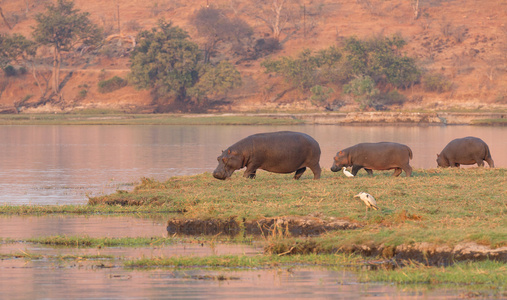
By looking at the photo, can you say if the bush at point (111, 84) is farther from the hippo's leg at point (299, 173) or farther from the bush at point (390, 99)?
the hippo's leg at point (299, 173)

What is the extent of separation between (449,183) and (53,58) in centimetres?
9005

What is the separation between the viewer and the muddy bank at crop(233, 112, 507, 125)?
7494 cm

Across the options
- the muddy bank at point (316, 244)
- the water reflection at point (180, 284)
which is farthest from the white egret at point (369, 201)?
the water reflection at point (180, 284)

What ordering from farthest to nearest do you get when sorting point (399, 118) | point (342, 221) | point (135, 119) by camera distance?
point (135, 119)
point (399, 118)
point (342, 221)

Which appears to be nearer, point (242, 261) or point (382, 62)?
point (242, 261)

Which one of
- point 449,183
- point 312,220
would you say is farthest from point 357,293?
point 449,183

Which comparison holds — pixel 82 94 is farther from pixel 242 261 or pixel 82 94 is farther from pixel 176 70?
pixel 242 261

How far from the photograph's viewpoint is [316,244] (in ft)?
43.1

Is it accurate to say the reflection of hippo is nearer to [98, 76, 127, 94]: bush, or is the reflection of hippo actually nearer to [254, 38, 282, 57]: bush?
[98, 76, 127, 94]: bush

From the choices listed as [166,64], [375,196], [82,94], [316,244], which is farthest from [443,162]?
[82,94]

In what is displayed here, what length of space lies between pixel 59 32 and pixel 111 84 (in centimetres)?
836

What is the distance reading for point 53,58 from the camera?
104 m

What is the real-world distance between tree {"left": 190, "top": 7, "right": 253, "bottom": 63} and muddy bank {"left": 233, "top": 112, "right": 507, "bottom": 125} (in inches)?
962

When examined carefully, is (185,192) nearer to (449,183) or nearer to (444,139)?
(449,183)
